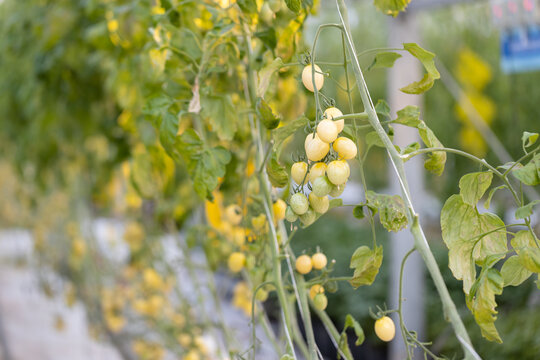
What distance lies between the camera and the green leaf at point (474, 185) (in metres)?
0.35

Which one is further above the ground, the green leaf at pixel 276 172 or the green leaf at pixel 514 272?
the green leaf at pixel 276 172

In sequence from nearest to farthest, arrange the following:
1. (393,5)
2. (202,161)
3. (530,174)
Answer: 1. (530,174)
2. (393,5)
3. (202,161)

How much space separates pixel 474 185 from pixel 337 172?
0.11m

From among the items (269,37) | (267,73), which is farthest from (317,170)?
(269,37)

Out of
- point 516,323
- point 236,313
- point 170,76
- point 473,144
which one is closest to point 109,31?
point 170,76

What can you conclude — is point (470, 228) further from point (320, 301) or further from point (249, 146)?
point (249, 146)

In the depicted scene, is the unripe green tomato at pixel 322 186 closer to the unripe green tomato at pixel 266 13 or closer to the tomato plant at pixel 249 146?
the tomato plant at pixel 249 146

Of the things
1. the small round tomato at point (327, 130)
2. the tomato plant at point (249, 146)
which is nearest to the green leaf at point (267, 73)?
the tomato plant at point (249, 146)

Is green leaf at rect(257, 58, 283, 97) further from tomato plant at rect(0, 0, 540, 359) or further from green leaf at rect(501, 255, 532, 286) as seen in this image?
green leaf at rect(501, 255, 532, 286)

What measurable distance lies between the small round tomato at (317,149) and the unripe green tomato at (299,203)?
4 centimetres

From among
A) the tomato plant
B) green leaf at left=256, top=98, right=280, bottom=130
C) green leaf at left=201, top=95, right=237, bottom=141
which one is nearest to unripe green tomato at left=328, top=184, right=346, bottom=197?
the tomato plant

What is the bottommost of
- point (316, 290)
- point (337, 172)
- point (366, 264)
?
point (316, 290)

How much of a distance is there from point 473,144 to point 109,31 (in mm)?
3429

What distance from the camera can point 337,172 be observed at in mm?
329
